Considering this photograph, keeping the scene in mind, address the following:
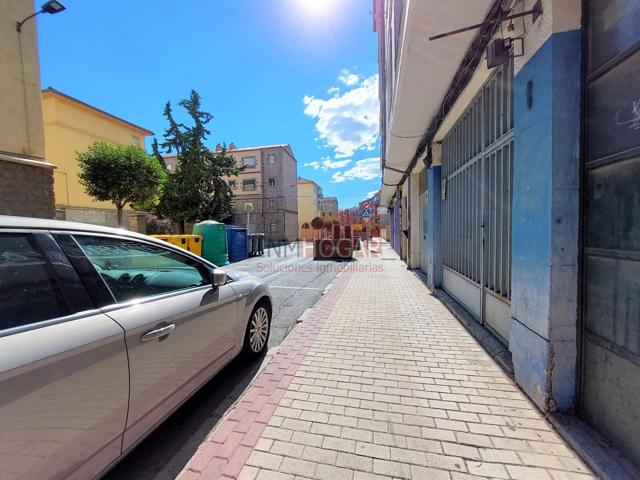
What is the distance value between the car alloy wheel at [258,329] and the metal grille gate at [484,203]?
2.84 metres

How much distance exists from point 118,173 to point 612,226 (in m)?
16.4

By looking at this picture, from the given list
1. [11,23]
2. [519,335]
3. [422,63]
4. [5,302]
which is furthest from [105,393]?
[11,23]

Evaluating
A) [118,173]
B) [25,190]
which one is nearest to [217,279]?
[25,190]

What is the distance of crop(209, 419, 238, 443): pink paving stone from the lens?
6.73ft

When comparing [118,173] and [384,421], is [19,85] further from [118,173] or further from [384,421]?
[384,421]

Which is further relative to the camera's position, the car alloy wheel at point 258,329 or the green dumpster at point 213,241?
the green dumpster at point 213,241

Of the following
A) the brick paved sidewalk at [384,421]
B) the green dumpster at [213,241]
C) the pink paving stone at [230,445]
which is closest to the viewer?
the brick paved sidewalk at [384,421]

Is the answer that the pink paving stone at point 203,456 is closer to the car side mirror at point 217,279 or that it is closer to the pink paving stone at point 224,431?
the pink paving stone at point 224,431

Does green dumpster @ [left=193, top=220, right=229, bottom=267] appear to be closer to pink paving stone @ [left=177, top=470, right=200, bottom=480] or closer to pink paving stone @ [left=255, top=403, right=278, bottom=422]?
pink paving stone @ [left=255, top=403, right=278, bottom=422]

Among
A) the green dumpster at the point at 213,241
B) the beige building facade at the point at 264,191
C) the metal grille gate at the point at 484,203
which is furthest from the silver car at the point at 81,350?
the beige building facade at the point at 264,191

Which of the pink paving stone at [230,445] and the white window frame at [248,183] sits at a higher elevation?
the white window frame at [248,183]

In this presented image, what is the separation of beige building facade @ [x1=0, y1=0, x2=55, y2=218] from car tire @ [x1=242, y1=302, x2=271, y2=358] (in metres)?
7.91

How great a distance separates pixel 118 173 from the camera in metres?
13.4

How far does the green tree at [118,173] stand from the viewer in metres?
13.1
